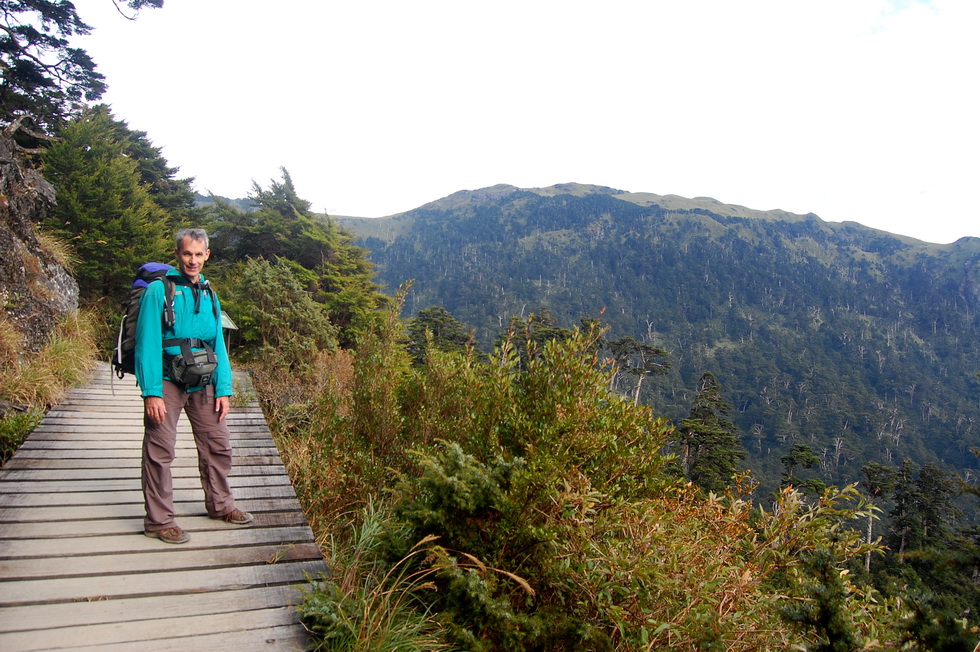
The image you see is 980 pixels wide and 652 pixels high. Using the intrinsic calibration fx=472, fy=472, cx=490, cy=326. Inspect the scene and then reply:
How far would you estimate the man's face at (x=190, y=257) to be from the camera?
3092 millimetres

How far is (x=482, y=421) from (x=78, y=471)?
134 inches

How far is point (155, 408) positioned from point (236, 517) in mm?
989

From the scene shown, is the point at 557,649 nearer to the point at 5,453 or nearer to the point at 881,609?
the point at 881,609

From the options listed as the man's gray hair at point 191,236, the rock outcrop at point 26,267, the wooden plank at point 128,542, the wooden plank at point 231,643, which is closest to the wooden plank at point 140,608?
the wooden plank at point 231,643

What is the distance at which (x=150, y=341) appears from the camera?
2928 millimetres

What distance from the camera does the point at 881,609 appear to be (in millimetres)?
2705

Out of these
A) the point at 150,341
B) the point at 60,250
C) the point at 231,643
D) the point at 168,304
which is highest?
the point at 60,250

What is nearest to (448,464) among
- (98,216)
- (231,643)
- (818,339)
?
(231,643)

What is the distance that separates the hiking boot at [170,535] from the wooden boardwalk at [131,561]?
4cm

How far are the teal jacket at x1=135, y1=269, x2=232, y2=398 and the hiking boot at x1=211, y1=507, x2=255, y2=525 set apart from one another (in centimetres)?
85

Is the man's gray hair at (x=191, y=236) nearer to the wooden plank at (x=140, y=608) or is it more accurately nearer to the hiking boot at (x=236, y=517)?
the hiking boot at (x=236, y=517)

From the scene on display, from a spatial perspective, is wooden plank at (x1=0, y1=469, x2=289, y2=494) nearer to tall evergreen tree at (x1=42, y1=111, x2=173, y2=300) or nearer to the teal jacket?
the teal jacket

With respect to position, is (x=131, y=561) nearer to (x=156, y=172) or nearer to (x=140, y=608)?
(x=140, y=608)

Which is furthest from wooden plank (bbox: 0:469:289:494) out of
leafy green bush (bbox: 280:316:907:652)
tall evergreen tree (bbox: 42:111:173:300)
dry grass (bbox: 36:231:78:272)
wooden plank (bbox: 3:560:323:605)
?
tall evergreen tree (bbox: 42:111:173:300)
